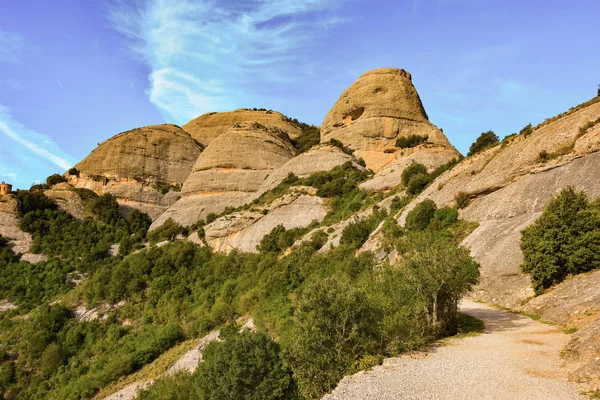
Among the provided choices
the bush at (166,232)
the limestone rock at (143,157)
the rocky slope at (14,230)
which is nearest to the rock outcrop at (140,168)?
the limestone rock at (143,157)

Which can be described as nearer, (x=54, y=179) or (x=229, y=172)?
(x=229, y=172)

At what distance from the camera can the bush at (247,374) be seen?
11148mm

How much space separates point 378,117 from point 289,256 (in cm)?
2228

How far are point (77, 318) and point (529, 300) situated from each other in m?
25.5

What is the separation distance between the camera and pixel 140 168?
50.6 metres

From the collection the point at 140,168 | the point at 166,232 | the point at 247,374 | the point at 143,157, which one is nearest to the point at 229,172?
the point at 166,232

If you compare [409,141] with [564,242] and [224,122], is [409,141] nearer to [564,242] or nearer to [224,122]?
[564,242]

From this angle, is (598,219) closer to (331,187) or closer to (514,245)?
(514,245)

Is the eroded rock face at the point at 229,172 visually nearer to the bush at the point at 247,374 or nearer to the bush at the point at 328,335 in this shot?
the bush at the point at 247,374

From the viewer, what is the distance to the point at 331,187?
30.9 metres

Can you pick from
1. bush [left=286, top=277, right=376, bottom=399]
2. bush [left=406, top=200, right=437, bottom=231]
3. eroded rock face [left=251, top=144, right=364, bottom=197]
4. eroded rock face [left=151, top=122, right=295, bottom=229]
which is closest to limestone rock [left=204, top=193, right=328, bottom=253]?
eroded rock face [left=251, top=144, right=364, bottom=197]

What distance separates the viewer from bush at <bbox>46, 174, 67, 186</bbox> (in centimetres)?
4859

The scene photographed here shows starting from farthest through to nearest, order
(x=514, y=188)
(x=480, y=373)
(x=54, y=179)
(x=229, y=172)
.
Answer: (x=54, y=179) < (x=229, y=172) < (x=514, y=188) < (x=480, y=373)

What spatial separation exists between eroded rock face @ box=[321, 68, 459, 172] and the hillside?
0.19m
